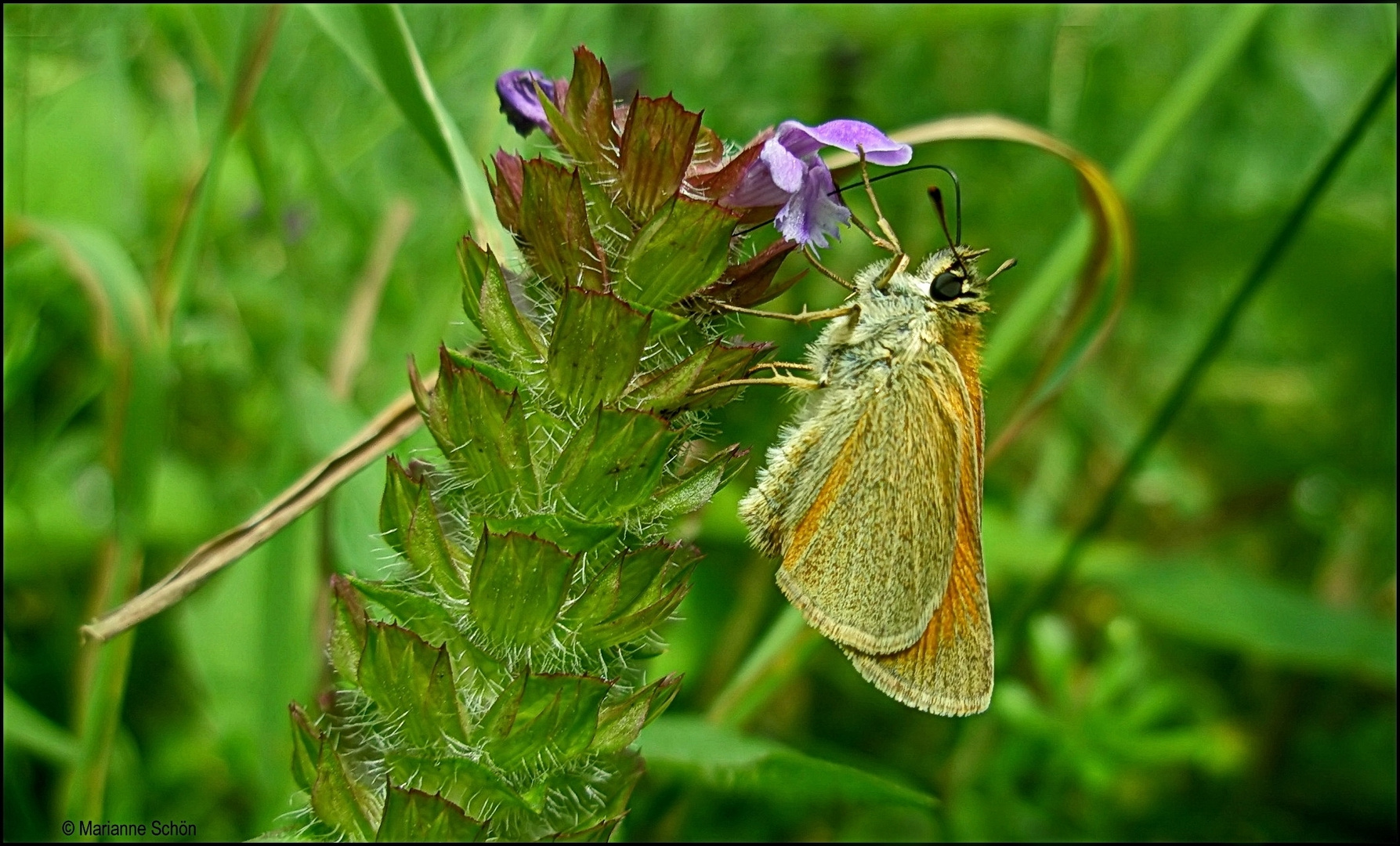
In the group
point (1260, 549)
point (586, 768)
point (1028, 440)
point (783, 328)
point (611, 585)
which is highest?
point (611, 585)

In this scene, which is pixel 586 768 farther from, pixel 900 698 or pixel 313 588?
pixel 313 588

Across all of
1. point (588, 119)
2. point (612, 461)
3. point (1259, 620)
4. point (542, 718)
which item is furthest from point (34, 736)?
point (1259, 620)

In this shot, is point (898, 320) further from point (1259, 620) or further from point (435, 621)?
point (1259, 620)

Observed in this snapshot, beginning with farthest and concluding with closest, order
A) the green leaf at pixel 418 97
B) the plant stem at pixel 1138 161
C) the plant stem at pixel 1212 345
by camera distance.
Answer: the plant stem at pixel 1138 161, the plant stem at pixel 1212 345, the green leaf at pixel 418 97

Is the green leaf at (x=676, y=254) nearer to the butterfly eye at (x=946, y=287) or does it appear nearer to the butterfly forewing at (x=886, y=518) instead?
the butterfly forewing at (x=886, y=518)

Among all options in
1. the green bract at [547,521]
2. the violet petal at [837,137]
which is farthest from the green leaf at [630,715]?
the violet petal at [837,137]

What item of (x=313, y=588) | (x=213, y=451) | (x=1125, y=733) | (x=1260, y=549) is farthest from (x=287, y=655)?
(x=1260, y=549)
